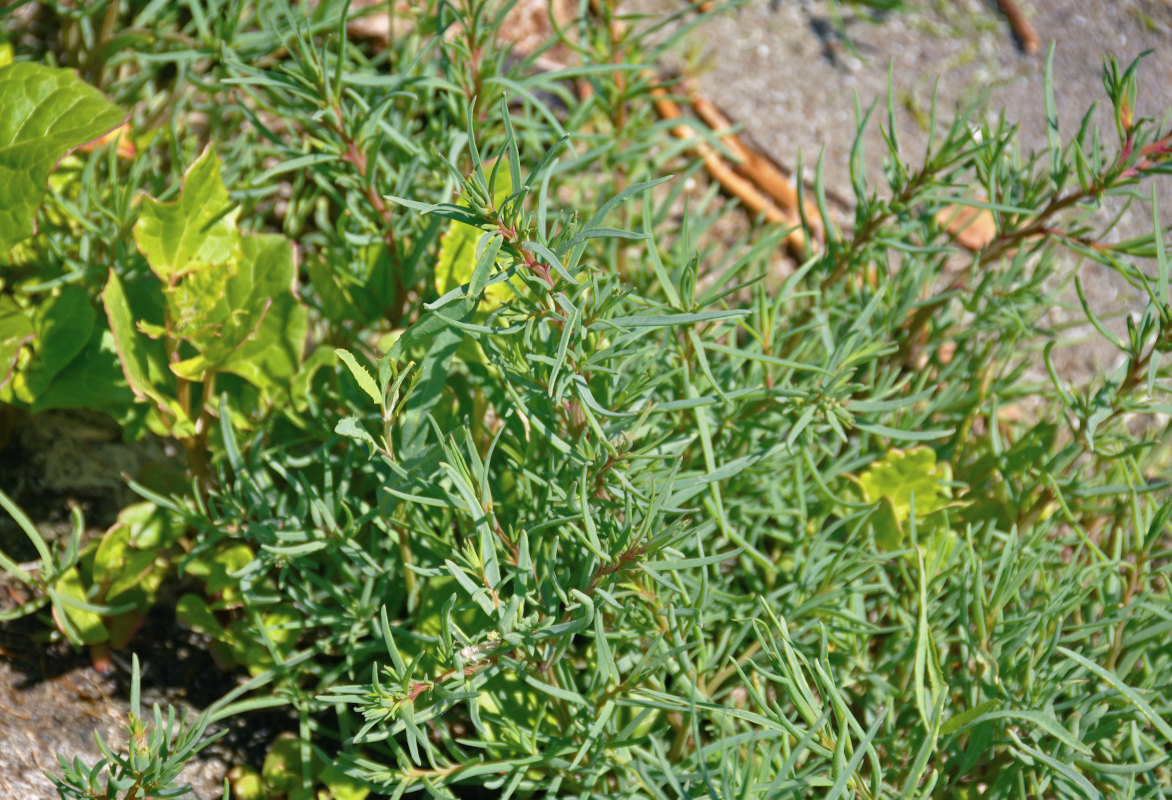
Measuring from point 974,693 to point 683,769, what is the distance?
360mm

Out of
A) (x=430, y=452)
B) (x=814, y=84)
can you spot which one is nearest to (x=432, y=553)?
(x=430, y=452)

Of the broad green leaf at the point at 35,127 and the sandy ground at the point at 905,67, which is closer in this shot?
the broad green leaf at the point at 35,127

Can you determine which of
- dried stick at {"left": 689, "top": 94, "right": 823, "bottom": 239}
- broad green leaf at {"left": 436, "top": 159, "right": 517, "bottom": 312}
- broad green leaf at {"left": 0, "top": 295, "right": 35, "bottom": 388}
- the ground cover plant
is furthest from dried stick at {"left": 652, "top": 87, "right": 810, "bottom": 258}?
broad green leaf at {"left": 0, "top": 295, "right": 35, "bottom": 388}

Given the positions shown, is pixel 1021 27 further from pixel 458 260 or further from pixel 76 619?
pixel 76 619

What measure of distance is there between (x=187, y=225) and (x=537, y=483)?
22.8 inches

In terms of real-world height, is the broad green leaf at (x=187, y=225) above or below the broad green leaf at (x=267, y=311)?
above

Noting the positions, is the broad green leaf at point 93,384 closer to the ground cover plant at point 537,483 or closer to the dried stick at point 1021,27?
the ground cover plant at point 537,483

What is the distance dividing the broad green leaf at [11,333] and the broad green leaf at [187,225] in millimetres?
207

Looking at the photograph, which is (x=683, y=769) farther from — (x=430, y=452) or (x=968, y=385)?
(x=968, y=385)

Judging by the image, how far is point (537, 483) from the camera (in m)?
1.19

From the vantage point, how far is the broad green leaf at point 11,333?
123cm

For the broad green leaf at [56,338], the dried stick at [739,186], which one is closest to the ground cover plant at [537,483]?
the broad green leaf at [56,338]

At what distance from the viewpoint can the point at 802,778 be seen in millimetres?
906

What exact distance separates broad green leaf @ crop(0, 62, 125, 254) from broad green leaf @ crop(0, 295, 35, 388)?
0.10m
